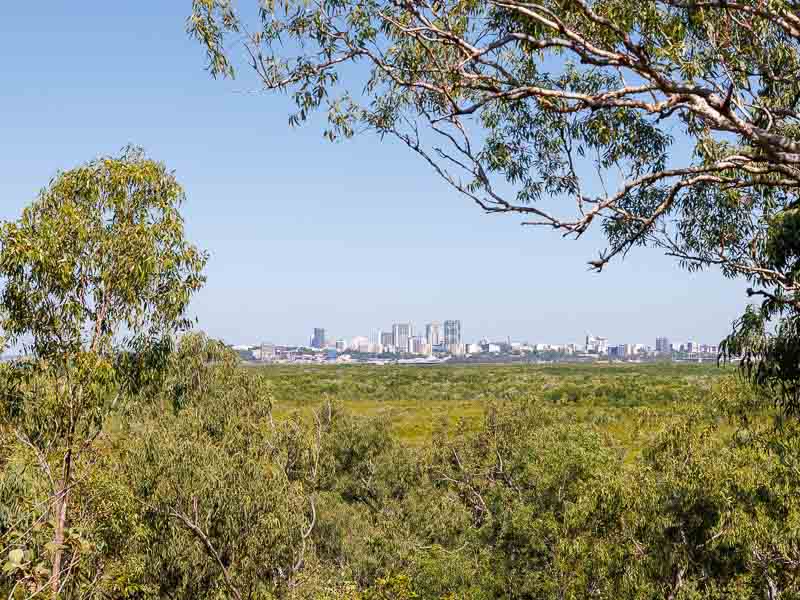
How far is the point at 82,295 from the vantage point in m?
8.52

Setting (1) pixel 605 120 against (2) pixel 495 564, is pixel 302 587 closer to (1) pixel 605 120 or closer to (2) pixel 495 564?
(2) pixel 495 564

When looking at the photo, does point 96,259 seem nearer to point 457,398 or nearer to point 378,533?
point 378,533

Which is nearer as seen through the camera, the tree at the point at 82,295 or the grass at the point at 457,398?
the tree at the point at 82,295

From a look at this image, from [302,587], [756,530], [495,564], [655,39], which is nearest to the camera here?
[655,39]

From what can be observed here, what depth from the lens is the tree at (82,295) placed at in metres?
8.09

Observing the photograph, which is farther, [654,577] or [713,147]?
[654,577]

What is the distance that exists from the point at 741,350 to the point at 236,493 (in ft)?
25.3

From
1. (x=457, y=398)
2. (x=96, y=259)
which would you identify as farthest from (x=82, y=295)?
(x=457, y=398)

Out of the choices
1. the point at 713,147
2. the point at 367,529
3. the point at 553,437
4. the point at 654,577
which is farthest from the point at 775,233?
the point at 367,529

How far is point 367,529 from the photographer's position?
2009cm

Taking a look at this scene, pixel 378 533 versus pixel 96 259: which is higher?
pixel 96 259

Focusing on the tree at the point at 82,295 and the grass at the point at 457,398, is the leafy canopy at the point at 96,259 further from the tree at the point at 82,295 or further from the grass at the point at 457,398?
the grass at the point at 457,398

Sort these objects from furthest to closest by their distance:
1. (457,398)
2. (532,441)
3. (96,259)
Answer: (457,398), (532,441), (96,259)

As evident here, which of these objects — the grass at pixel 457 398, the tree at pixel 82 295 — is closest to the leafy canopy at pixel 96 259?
the tree at pixel 82 295
